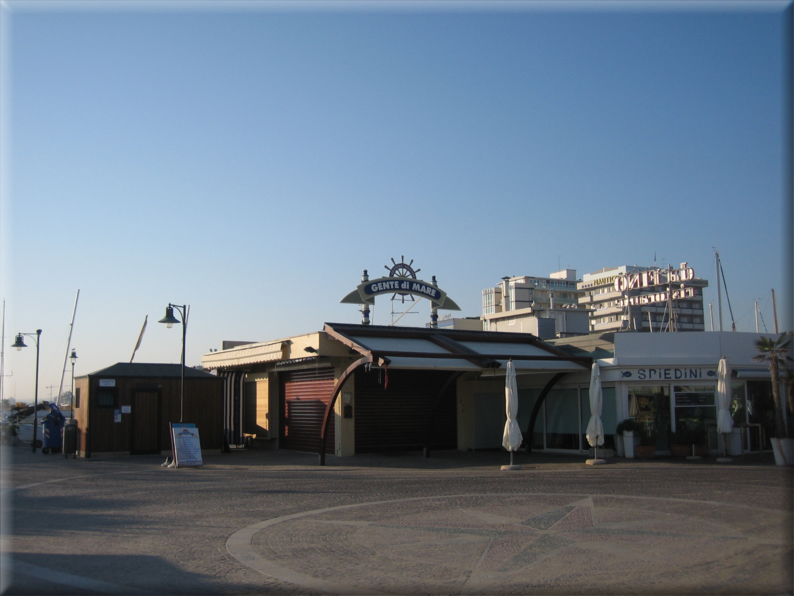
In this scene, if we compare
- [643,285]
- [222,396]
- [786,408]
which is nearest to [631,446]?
[786,408]

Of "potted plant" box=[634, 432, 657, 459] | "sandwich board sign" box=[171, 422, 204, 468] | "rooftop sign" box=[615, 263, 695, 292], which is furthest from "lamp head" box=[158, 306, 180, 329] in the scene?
"rooftop sign" box=[615, 263, 695, 292]

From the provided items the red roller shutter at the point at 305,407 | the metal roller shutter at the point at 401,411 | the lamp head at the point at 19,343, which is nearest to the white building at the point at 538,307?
the metal roller shutter at the point at 401,411

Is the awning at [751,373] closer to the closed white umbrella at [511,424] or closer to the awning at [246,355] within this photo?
the closed white umbrella at [511,424]

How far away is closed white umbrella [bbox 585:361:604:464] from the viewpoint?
20.0m

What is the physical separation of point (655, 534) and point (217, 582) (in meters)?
5.70

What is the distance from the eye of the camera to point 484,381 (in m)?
26.6

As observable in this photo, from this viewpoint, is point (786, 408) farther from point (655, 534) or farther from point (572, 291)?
point (572, 291)

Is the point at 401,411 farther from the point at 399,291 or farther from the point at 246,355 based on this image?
the point at 246,355

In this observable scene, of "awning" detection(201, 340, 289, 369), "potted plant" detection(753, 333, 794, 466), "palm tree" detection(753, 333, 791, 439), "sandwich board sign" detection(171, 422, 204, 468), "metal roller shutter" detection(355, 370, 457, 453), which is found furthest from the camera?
"awning" detection(201, 340, 289, 369)

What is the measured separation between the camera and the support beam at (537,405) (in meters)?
24.0

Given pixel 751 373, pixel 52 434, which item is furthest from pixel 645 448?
pixel 52 434

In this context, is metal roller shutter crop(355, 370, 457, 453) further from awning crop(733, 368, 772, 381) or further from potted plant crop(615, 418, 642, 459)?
awning crop(733, 368, 772, 381)

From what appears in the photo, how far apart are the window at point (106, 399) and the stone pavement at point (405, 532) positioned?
577cm

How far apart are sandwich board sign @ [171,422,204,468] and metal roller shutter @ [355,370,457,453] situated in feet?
17.7
